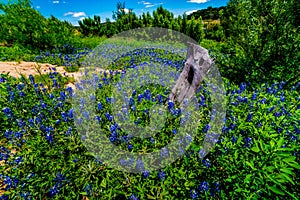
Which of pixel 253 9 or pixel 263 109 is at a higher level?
pixel 253 9

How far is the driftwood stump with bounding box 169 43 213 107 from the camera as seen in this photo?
4211mm

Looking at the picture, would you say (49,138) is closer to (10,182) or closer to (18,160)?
(18,160)

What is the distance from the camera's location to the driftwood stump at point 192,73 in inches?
166

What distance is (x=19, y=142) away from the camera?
10.1 ft

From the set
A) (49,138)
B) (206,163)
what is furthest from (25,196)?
(206,163)

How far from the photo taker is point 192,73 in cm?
438

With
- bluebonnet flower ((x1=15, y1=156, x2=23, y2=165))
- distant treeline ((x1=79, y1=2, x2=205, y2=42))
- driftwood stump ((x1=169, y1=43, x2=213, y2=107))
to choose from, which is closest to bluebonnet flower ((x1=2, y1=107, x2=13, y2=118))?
bluebonnet flower ((x1=15, y1=156, x2=23, y2=165))

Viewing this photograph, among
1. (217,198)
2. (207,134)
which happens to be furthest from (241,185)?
(207,134)

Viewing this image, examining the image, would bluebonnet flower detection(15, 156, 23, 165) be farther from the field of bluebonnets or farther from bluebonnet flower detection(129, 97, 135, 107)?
bluebonnet flower detection(129, 97, 135, 107)

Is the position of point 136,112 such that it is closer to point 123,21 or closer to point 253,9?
point 253,9

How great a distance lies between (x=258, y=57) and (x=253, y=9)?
1.45 meters

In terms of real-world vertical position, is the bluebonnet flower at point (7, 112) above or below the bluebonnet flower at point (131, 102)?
above

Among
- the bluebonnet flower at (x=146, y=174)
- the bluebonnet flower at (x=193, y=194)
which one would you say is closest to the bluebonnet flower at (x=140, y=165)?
the bluebonnet flower at (x=146, y=174)

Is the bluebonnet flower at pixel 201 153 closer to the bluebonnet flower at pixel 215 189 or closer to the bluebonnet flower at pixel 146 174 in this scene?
the bluebonnet flower at pixel 215 189
